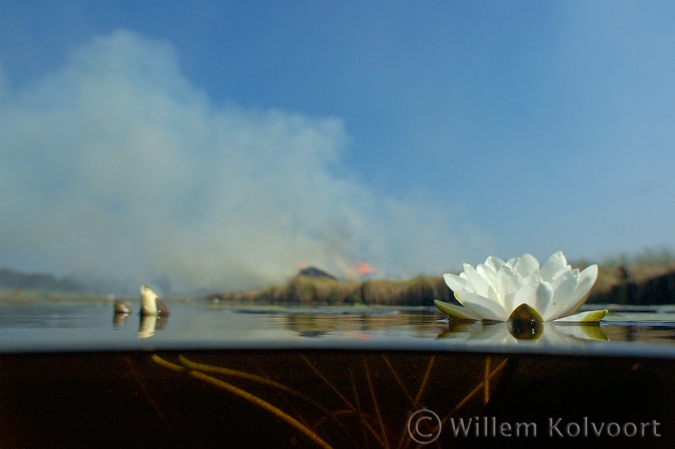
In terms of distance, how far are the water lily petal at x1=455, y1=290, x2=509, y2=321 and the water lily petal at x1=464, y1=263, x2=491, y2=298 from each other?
0.14 ft

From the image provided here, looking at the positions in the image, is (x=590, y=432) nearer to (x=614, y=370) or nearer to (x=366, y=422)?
(x=614, y=370)

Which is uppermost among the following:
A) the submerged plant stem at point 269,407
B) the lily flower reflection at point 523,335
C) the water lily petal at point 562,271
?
the water lily petal at point 562,271

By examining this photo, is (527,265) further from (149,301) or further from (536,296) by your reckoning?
(149,301)

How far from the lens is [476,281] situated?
168cm

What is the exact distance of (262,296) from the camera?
12438 mm

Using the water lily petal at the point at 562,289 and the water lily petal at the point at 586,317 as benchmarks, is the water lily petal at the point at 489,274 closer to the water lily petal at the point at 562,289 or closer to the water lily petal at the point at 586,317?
the water lily petal at the point at 562,289

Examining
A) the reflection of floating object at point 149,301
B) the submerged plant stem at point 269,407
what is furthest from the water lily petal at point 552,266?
the reflection of floating object at point 149,301

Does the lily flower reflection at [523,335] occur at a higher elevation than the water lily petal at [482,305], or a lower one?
lower

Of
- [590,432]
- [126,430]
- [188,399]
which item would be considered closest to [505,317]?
[590,432]

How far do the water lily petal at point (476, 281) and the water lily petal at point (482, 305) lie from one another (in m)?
0.04

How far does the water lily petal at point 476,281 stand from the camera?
167cm

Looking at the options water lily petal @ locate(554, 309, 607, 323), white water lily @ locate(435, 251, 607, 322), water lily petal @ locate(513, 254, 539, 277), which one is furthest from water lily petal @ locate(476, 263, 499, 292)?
water lily petal @ locate(554, 309, 607, 323)

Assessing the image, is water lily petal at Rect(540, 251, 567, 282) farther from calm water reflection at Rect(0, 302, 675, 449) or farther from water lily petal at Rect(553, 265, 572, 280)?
calm water reflection at Rect(0, 302, 675, 449)

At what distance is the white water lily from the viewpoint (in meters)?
1.58
